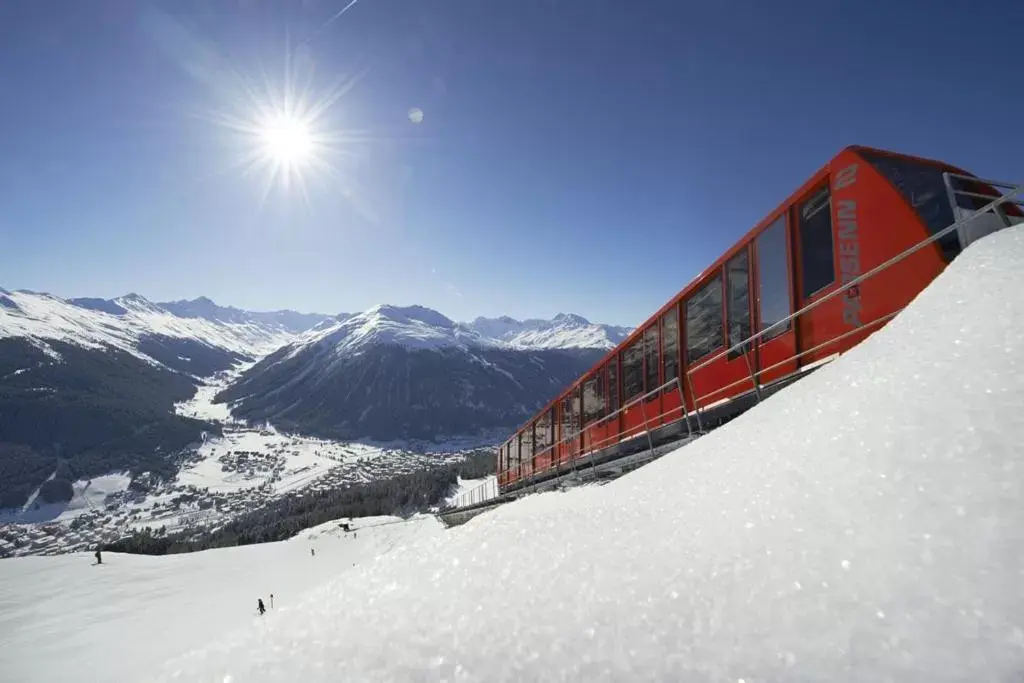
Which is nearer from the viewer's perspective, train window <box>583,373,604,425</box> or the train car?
the train car

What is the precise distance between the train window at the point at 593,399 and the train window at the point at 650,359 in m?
2.73

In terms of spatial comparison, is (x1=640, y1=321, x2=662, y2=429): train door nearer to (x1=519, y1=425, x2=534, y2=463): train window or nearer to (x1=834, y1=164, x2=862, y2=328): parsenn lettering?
(x1=834, y1=164, x2=862, y2=328): parsenn lettering

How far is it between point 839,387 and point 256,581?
4455cm

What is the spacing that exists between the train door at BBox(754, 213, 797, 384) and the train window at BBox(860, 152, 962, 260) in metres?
1.48

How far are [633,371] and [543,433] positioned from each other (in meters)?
7.74

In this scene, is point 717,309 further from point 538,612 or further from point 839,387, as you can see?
point 538,612

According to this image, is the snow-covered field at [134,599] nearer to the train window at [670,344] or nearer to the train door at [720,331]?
the train window at [670,344]

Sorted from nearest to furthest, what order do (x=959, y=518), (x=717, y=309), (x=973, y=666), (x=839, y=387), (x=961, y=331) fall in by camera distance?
(x=973, y=666) < (x=959, y=518) < (x=961, y=331) < (x=839, y=387) < (x=717, y=309)

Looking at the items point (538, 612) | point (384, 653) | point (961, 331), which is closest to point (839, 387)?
point (961, 331)

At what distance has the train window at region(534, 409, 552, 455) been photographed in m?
18.6

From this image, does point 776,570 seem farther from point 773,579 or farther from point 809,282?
point 809,282

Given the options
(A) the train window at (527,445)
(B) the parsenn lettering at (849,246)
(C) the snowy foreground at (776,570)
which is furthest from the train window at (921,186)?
(A) the train window at (527,445)

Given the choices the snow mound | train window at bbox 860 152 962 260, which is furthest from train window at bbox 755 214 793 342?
the snow mound

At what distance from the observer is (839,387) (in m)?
3.25
